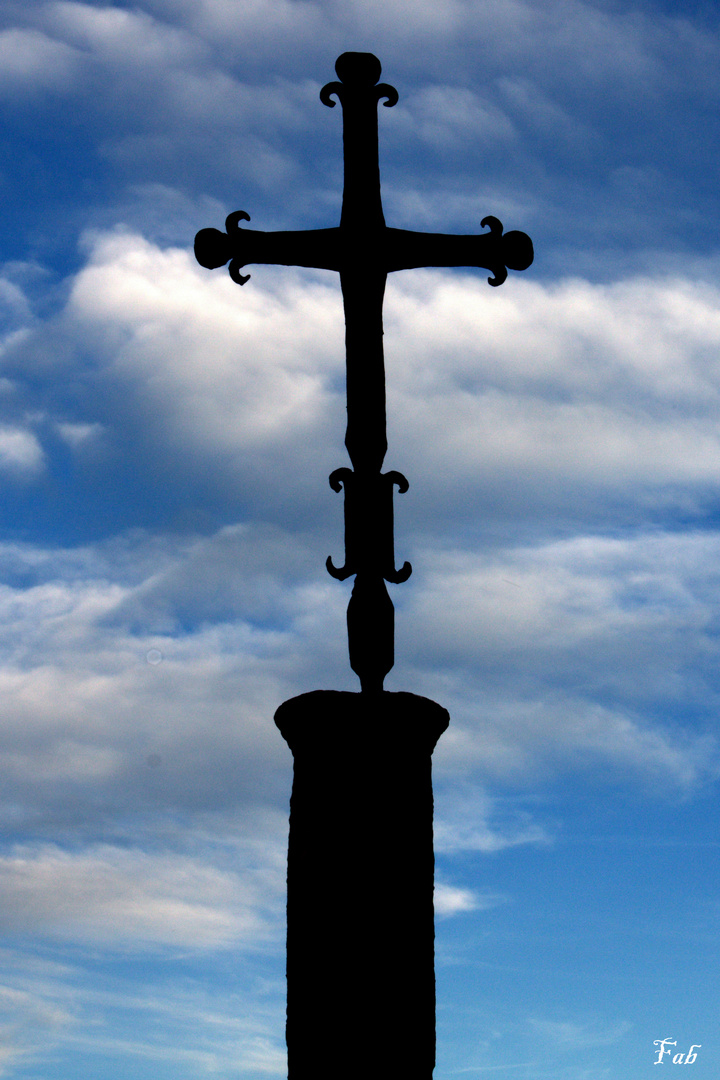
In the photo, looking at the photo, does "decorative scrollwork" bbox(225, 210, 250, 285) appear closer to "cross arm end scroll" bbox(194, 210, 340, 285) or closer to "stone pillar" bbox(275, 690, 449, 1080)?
"cross arm end scroll" bbox(194, 210, 340, 285)

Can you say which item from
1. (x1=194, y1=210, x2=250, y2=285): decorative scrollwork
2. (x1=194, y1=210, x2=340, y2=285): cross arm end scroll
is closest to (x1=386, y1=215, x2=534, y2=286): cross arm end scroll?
(x1=194, y1=210, x2=340, y2=285): cross arm end scroll

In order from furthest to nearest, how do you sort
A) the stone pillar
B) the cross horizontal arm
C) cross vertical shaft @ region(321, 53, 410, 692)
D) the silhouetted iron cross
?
1. the cross horizontal arm
2. the silhouetted iron cross
3. cross vertical shaft @ region(321, 53, 410, 692)
4. the stone pillar

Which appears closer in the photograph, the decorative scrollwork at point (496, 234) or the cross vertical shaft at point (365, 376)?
the cross vertical shaft at point (365, 376)

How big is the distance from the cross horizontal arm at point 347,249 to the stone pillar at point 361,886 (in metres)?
1.86


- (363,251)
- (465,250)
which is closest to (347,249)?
(363,251)

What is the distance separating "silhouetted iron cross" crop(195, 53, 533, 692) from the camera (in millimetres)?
4715

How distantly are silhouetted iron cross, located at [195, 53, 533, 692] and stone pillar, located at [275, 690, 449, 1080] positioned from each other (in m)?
0.95

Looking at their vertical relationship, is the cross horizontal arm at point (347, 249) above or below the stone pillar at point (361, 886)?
above

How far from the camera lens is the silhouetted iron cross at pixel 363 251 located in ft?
15.5

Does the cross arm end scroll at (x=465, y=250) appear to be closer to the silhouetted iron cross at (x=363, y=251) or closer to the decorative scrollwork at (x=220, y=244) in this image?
the silhouetted iron cross at (x=363, y=251)

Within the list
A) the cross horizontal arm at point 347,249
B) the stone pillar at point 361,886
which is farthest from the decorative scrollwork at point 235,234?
the stone pillar at point 361,886

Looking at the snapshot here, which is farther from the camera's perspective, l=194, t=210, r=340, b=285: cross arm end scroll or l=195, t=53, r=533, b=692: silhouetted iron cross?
l=194, t=210, r=340, b=285: cross arm end scroll

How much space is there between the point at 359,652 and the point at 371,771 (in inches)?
17.7

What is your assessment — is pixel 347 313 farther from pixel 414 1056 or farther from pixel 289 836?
pixel 414 1056
